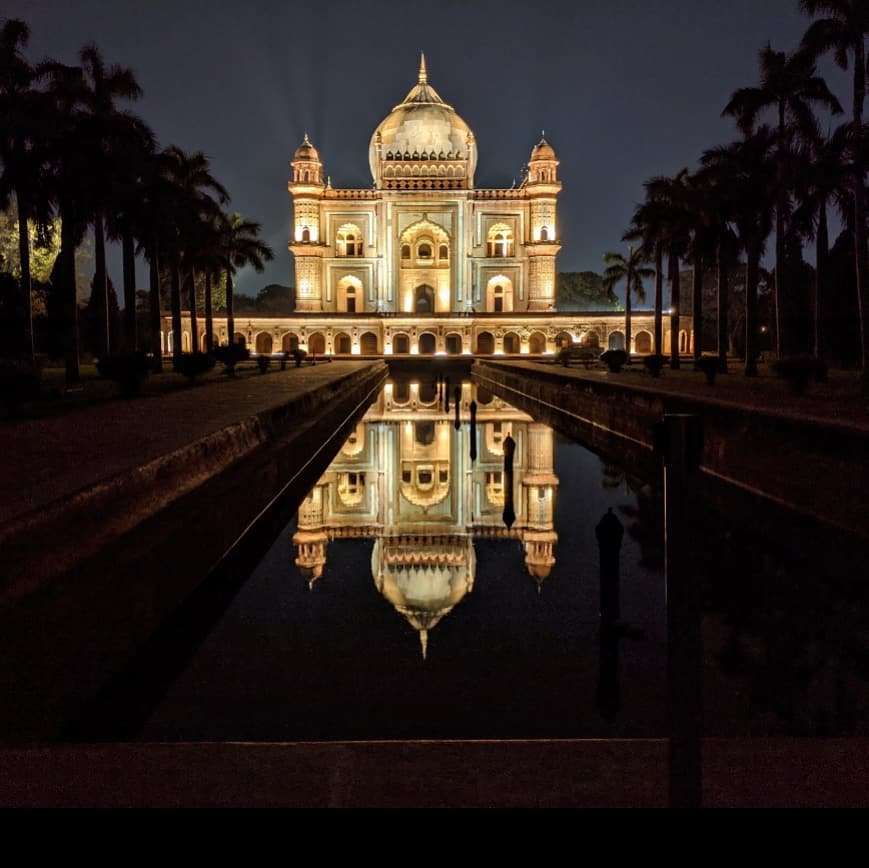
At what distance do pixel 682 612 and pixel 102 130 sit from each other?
23369 mm

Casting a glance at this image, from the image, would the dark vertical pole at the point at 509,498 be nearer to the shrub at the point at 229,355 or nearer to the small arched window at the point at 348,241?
the shrub at the point at 229,355

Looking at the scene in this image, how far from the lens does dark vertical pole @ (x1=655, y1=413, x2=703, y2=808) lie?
6.98ft

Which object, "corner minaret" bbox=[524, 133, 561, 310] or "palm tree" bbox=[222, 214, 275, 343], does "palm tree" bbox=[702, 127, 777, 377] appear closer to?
"palm tree" bbox=[222, 214, 275, 343]

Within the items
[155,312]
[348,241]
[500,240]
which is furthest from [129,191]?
[500,240]

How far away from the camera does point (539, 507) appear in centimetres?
970

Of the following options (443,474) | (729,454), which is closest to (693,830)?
(729,454)

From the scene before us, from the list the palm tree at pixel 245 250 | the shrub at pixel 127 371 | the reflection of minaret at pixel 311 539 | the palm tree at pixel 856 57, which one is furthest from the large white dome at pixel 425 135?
the reflection of minaret at pixel 311 539

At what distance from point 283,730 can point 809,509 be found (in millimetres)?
6225

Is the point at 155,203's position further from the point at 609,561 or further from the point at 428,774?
the point at 428,774

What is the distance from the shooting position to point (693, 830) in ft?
6.82

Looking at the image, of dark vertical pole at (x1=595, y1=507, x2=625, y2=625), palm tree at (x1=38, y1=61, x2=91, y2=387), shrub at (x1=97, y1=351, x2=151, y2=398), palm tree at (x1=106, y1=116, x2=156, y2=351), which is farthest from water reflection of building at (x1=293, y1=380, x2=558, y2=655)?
palm tree at (x1=106, y1=116, x2=156, y2=351)

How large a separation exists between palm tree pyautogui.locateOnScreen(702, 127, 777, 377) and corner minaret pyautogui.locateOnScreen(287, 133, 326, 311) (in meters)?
39.5

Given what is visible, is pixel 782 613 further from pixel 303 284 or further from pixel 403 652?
pixel 303 284

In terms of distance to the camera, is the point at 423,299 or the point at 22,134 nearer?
the point at 22,134
